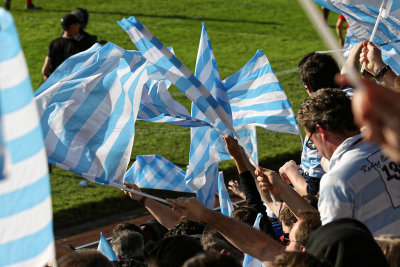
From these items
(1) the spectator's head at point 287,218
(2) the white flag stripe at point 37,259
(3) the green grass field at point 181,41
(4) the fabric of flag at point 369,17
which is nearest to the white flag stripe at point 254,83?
(4) the fabric of flag at point 369,17

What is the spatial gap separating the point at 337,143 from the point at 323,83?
4.44 ft

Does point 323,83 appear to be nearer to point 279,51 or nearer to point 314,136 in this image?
point 314,136

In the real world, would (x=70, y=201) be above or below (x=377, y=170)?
below

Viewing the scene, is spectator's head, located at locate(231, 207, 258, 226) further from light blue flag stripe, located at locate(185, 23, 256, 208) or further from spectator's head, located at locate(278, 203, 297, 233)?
light blue flag stripe, located at locate(185, 23, 256, 208)

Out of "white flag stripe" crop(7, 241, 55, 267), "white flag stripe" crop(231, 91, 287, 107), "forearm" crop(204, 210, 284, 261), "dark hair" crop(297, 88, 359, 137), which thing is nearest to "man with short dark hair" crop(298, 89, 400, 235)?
"dark hair" crop(297, 88, 359, 137)

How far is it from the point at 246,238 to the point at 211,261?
2.41 ft

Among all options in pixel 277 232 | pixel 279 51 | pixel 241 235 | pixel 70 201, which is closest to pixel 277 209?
pixel 277 232

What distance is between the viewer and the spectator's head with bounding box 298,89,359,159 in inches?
133

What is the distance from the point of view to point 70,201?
8.59 m

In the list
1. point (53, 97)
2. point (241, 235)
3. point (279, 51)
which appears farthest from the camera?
point (279, 51)

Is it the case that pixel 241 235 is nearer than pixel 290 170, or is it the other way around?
pixel 241 235

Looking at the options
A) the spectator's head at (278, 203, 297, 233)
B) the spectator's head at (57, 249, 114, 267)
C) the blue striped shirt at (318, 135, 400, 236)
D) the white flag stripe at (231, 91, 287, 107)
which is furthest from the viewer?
the white flag stripe at (231, 91, 287, 107)

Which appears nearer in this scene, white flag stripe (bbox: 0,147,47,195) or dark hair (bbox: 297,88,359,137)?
white flag stripe (bbox: 0,147,47,195)

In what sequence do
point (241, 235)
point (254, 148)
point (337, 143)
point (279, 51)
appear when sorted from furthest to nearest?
point (279, 51) → point (254, 148) → point (337, 143) → point (241, 235)
